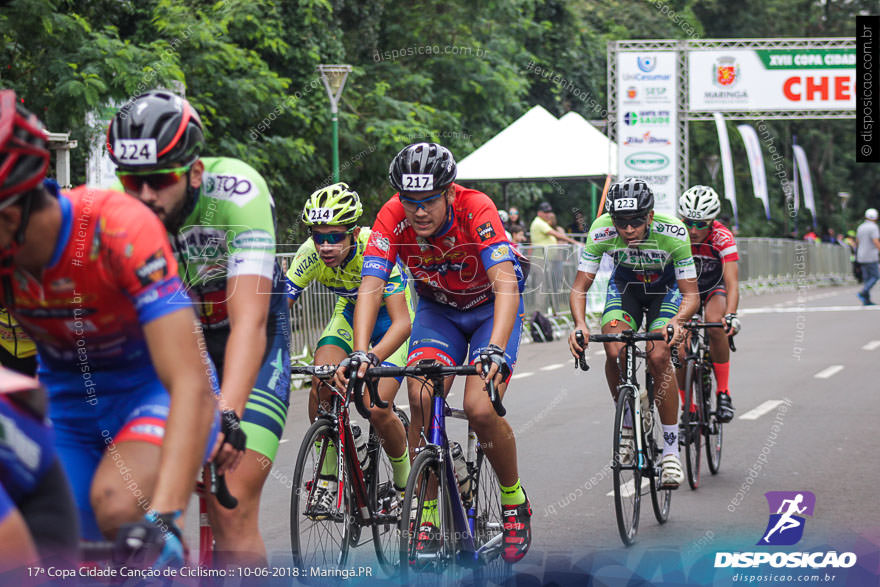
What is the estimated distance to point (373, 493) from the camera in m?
5.81

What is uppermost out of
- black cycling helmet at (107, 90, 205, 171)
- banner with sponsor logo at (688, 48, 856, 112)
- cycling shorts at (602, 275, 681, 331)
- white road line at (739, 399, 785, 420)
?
banner with sponsor logo at (688, 48, 856, 112)

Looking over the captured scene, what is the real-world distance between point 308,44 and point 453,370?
17203mm

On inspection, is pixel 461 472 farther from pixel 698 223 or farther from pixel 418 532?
pixel 698 223

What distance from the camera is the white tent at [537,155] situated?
22.1 m

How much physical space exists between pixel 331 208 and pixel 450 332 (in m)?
0.88

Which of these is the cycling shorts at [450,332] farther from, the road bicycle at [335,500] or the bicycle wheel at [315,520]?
the bicycle wheel at [315,520]

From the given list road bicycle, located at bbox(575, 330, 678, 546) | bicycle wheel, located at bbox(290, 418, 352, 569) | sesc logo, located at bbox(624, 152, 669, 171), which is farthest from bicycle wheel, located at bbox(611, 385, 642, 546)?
sesc logo, located at bbox(624, 152, 669, 171)

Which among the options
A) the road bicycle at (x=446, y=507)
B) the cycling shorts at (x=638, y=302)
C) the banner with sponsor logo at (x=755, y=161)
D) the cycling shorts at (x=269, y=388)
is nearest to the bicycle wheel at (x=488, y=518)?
the road bicycle at (x=446, y=507)

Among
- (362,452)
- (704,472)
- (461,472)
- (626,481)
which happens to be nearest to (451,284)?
(461,472)

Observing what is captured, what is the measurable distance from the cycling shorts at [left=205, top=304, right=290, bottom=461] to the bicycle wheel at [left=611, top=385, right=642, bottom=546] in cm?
280

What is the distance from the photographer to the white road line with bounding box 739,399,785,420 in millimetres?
10742

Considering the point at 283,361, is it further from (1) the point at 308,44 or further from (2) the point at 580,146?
(2) the point at 580,146

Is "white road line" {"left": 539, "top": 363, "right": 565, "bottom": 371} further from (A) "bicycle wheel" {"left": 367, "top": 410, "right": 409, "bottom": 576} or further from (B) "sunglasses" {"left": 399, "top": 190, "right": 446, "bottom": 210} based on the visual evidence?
(B) "sunglasses" {"left": 399, "top": 190, "right": 446, "bottom": 210}

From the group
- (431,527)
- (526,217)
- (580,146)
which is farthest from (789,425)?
(526,217)
